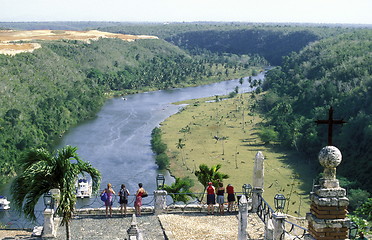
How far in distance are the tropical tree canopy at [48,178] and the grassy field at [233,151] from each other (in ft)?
91.3

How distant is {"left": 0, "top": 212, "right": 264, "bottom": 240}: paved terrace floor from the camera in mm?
18984

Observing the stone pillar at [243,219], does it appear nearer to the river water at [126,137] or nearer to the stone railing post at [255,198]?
the stone railing post at [255,198]

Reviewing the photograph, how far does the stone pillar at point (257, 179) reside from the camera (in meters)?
20.4

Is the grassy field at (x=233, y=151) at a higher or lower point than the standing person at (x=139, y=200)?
lower

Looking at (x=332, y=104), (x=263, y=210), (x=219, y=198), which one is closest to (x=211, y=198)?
(x=219, y=198)

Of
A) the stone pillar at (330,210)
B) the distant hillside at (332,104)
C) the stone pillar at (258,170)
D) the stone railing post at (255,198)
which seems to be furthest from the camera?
the distant hillside at (332,104)

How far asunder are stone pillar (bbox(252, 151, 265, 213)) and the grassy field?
20.9 m

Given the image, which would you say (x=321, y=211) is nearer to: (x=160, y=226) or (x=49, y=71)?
(x=160, y=226)

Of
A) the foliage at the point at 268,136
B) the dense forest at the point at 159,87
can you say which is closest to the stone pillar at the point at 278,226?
Result: the dense forest at the point at 159,87

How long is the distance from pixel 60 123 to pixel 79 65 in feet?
180

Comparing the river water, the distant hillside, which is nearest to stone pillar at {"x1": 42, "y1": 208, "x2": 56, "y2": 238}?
the river water

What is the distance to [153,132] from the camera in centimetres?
7306

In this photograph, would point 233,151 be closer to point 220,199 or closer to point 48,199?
point 220,199

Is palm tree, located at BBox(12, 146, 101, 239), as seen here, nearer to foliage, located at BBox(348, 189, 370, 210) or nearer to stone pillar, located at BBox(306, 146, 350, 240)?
stone pillar, located at BBox(306, 146, 350, 240)
